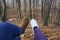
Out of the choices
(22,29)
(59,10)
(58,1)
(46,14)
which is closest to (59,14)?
(59,10)

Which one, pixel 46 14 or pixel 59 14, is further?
pixel 59 14

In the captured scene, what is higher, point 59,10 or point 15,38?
point 15,38

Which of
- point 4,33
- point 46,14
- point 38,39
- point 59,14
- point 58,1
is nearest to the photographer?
point 4,33

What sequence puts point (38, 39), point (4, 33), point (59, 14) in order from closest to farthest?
point (4, 33)
point (38, 39)
point (59, 14)

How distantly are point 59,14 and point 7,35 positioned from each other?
32.7 ft

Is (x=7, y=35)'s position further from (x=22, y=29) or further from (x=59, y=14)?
(x=59, y=14)

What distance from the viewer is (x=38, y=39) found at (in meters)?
1.09

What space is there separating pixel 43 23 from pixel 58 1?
2.95 metres

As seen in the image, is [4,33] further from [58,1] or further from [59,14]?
[58,1]

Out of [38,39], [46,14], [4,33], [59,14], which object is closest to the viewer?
[4,33]

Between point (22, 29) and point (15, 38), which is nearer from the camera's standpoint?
point (15, 38)

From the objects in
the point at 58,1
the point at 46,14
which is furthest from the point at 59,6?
the point at 46,14

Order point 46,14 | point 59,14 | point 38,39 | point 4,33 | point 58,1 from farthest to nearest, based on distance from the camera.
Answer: point 58,1, point 59,14, point 46,14, point 38,39, point 4,33

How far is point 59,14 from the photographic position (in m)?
10.8
